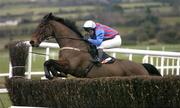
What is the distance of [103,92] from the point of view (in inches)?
299

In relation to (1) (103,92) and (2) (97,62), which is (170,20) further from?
(1) (103,92)

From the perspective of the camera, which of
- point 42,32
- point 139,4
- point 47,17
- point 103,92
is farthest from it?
point 139,4

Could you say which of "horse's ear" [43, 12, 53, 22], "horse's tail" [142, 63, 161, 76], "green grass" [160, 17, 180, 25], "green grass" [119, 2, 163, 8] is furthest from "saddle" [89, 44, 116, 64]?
"green grass" [119, 2, 163, 8]

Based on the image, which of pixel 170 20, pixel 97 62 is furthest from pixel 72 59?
pixel 170 20

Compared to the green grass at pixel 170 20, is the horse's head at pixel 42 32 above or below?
above

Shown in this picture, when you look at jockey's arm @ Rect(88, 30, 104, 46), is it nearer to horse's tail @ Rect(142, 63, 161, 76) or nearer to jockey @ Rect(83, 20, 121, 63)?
jockey @ Rect(83, 20, 121, 63)

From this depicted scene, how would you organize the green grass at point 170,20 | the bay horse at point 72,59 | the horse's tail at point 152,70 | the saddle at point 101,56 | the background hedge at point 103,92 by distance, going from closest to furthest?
the background hedge at point 103,92 → the bay horse at point 72,59 → the saddle at point 101,56 → the horse's tail at point 152,70 → the green grass at point 170,20

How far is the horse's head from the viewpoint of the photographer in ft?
31.4

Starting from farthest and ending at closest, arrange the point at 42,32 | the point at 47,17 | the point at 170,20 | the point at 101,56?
1. the point at 170,20
2. the point at 47,17
3. the point at 42,32
4. the point at 101,56

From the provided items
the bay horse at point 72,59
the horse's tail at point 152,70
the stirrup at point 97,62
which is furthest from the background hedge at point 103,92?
the horse's tail at point 152,70

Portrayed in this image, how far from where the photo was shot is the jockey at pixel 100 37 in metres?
9.59

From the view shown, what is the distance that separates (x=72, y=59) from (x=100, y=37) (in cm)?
52

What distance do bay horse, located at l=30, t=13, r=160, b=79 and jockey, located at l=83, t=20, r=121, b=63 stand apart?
13 cm

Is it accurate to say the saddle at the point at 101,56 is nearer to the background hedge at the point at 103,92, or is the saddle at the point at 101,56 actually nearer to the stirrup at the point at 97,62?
the stirrup at the point at 97,62
